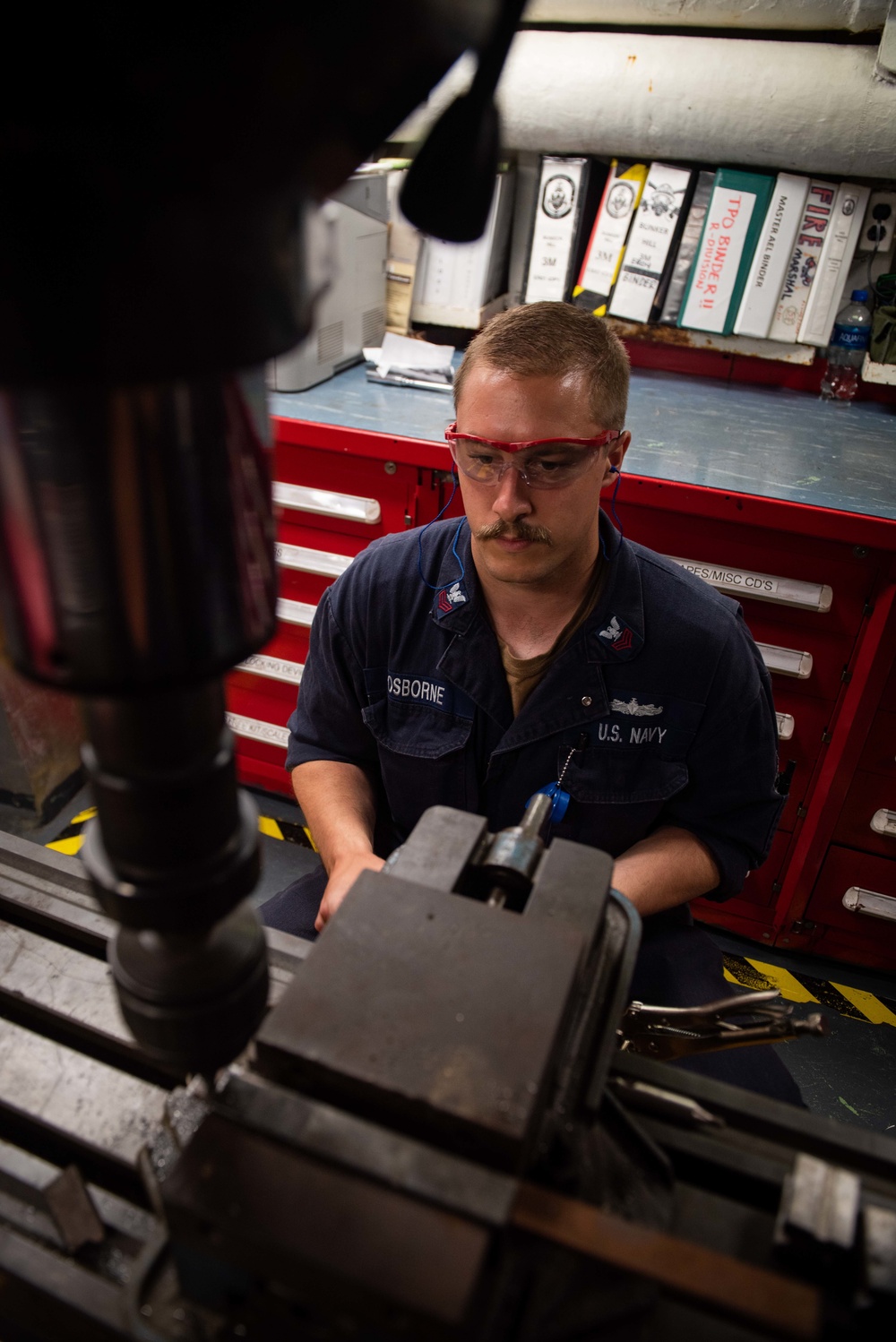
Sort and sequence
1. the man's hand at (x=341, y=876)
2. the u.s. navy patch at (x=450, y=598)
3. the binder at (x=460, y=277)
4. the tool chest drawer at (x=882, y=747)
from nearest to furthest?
the man's hand at (x=341, y=876), the u.s. navy patch at (x=450, y=598), the tool chest drawer at (x=882, y=747), the binder at (x=460, y=277)

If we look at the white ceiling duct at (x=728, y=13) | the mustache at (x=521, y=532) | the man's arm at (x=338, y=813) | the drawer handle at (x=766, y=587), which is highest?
the white ceiling duct at (x=728, y=13)

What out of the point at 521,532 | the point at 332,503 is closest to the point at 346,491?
the point at 332,503

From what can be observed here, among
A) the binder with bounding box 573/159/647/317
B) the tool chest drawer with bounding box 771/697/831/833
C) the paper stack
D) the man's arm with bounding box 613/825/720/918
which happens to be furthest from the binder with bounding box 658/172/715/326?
the man's arm with bounding box 613/825/720/918

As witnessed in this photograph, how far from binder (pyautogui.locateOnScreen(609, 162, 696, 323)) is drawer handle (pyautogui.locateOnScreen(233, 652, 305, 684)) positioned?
1.64 meters

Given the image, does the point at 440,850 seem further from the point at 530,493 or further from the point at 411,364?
the point at 411,364

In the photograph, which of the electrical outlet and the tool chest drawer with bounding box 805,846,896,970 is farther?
the electrical outlet

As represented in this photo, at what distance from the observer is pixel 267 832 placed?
2816mm

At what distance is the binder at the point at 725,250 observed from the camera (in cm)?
268

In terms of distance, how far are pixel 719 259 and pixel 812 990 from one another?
2.26 metres

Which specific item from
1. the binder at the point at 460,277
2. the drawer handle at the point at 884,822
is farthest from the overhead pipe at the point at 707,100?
the drawer handle at the point at 884,822

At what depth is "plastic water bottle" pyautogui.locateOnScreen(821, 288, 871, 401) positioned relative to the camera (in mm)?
2770

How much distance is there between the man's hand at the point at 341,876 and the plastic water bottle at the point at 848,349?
2.37 metres

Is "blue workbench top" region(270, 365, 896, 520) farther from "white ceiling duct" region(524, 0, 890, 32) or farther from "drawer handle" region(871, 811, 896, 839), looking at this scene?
"white ceiling duct" region(524, 0, 890, 32)

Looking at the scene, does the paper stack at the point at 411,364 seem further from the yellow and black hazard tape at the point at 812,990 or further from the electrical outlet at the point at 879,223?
the yellow and black hazard tape at the point at 812,990
